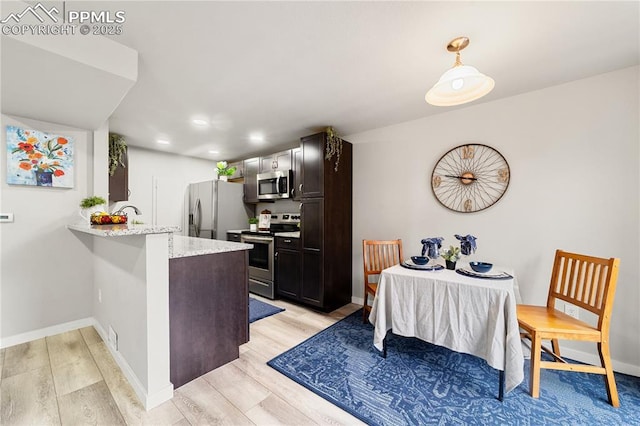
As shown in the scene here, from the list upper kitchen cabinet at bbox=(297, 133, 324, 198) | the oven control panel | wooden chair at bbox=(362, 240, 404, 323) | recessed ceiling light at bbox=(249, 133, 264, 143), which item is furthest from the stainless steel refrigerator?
wooden chair at bbox=(362, 240, 404, 323)

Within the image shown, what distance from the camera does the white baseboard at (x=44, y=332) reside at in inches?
91.1

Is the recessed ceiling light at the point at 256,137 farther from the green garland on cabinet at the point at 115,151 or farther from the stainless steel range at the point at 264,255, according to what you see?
the green garland on cabinet at the point at 115,151

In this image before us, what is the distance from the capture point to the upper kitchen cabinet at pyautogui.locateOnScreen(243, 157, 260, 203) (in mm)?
4430

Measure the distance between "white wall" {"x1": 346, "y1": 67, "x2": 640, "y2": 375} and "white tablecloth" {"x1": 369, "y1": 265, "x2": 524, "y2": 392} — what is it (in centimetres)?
85

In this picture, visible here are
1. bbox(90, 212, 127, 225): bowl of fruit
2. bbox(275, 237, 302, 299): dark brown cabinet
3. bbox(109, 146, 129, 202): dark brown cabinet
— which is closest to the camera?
bbox(90, 212, 127, 225): bowl of fruit

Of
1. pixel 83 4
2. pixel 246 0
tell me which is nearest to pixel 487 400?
pixel 246 0

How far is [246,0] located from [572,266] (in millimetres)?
2869

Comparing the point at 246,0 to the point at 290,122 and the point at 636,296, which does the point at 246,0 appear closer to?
the point at 290,122

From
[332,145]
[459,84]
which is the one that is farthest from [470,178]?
[332,145]

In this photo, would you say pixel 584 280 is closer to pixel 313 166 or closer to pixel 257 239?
pixel 313 166

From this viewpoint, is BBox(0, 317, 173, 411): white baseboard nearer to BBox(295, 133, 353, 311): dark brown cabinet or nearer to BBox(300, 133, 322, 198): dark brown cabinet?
BBox(295, 133, 353, 311): dark brown cabinet

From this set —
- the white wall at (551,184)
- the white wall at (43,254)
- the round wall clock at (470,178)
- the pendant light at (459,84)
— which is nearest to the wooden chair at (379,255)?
the white wall at (551,184)

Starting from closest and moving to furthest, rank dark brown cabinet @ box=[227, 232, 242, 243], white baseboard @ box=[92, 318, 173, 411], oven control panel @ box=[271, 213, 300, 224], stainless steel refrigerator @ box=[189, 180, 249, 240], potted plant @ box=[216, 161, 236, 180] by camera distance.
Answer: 1. white baseboard @ box=[92, 318, 173, 411]
2. oven control panel @ box=[271, 213, 300, 224]
3. dark brown cabinet @ box=[227, 232, 242, 243]
4. stainless steel refrigerator @ box=[189, 180, 249, 240]
5. potted plant @ box=[216, 161, 236, 180]

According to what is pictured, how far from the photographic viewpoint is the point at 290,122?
3170mm
